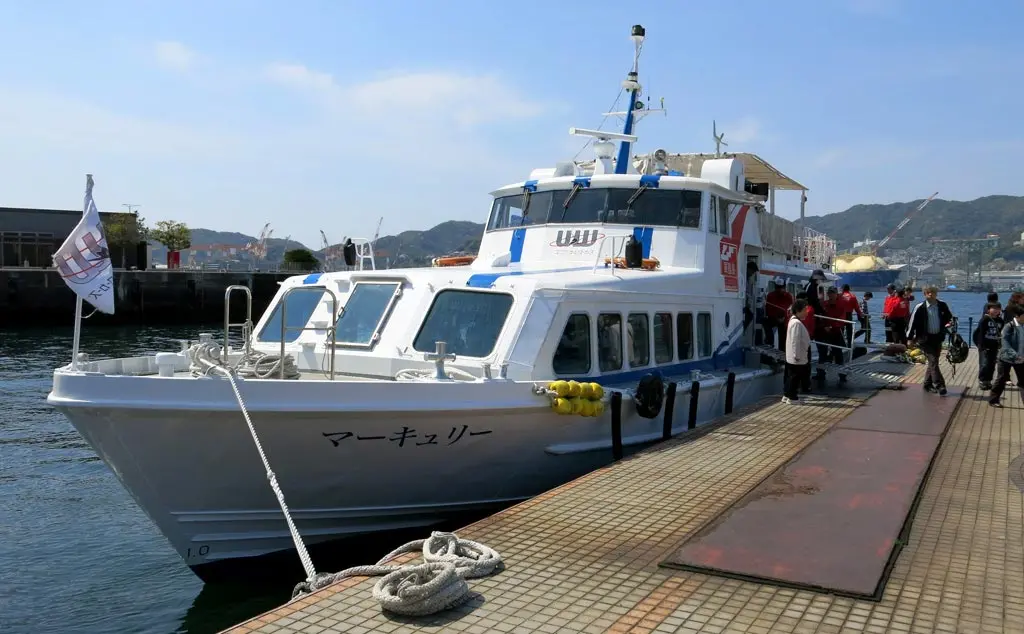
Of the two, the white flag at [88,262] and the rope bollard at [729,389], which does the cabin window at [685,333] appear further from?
the white flag at [88,262]

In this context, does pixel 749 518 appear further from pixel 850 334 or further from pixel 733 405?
pixel 850 334

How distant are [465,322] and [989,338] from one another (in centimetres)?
773

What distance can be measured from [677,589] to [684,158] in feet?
35.8

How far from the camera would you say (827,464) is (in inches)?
287

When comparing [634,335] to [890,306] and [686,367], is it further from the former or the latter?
[890,306]

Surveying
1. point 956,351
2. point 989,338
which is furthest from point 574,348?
point 956,351

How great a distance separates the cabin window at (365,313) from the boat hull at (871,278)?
141 m

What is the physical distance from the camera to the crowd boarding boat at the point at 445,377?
21.5 feet

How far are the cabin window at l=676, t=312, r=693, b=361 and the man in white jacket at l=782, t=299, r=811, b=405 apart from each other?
4.62 feet

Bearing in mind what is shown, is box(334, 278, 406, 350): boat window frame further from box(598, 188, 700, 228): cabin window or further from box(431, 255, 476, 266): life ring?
box(598, 188, 700, 228): cabin window

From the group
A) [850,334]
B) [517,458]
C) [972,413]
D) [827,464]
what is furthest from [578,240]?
[850,334]

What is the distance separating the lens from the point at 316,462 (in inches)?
273

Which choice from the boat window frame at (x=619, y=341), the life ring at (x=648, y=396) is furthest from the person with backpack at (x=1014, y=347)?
the boat window frame at (x=619, y=341)

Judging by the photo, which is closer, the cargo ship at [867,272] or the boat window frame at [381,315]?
the boat window frame at [381,315]
